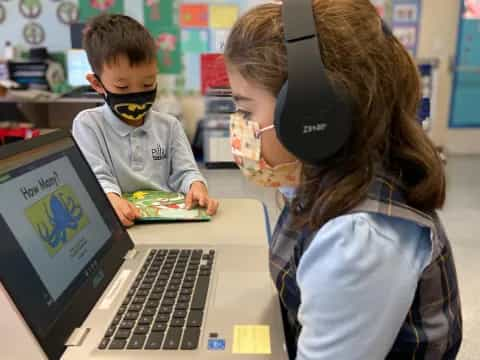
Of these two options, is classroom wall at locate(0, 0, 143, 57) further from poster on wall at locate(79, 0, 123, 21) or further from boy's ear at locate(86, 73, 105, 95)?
boy's ear at locate(86, 73, 105, 95)

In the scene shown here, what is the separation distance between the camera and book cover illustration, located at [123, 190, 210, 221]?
3.30 ft

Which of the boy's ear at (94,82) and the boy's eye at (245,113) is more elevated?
the boy's ear at (94,82)

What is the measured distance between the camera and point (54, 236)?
641 millimetres

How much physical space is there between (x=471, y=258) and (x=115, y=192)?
73.8 inches

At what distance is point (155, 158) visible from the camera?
1.28 metres

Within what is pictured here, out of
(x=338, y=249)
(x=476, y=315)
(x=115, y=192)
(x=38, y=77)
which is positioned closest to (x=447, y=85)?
(x=476, y=315)

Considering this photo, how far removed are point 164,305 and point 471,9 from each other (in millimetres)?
4523

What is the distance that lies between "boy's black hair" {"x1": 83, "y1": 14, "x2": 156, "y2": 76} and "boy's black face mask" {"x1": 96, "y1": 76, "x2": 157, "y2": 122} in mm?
62

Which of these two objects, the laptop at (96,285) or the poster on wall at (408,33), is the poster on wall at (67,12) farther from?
the laptop at (96,285)

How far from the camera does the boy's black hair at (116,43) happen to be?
44.6 inches

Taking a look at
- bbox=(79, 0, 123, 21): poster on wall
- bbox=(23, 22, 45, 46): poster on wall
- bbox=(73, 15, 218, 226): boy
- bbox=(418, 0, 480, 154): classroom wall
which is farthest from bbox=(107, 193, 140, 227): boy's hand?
bbox=(418, 0, 480, 154): classroom wall

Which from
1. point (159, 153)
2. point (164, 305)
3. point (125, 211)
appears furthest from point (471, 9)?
point (164, 305)

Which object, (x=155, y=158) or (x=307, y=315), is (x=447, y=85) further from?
(x=307, y=315)

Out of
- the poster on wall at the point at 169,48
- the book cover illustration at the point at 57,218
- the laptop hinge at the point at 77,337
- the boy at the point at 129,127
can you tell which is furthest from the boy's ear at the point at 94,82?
the poster on wall at the point at 169,48
